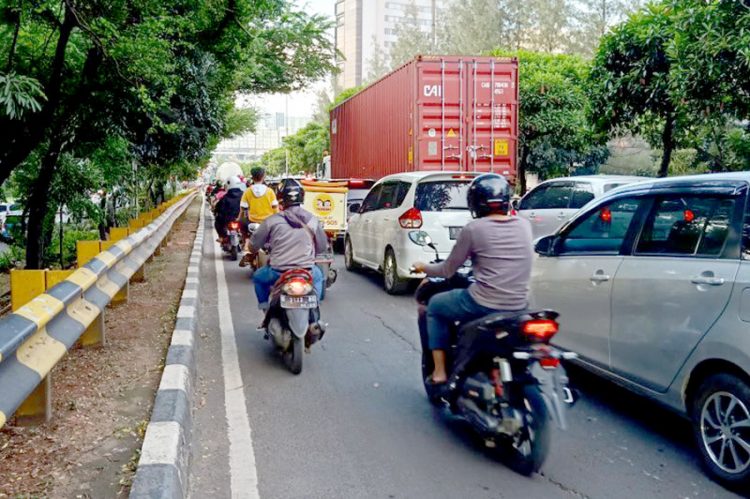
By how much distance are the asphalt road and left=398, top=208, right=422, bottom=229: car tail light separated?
3040 mm

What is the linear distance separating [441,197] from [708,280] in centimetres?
602

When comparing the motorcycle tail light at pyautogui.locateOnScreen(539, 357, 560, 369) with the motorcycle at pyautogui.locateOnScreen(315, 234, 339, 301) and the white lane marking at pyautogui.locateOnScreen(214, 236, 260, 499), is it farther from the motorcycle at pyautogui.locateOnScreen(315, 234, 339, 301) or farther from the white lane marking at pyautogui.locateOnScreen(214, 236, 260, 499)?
the motorcycle at pyautogui.locateOnScreen(315, 234, 339, 301)

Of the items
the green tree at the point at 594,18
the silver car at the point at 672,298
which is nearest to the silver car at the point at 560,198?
the silver car at the point at 672,298

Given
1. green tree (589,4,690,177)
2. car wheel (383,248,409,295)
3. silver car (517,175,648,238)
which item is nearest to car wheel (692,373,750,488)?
car wheel (383,248,409,295)

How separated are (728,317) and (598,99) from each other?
36.9 feet

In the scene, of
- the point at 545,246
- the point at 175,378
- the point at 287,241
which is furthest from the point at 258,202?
the point at 175,378

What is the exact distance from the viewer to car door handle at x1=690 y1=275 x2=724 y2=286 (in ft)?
13.8

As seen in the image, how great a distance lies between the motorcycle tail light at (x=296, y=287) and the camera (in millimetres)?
6387

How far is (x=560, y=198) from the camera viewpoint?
1245cm

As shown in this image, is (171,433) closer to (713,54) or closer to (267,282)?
(267,282)

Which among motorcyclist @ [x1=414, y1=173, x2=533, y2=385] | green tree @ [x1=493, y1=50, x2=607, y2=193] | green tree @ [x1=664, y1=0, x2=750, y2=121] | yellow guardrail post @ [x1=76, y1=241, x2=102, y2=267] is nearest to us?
motorcyclist @ [x1=414, y1=173, x2=533, y2=385]

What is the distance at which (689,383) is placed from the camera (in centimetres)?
446

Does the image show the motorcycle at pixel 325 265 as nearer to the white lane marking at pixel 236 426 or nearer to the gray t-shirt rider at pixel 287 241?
the gray t-shirt rider at pixel 287 241

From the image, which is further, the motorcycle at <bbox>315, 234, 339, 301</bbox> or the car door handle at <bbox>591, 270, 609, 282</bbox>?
the motorcycle at <bbox>315, 234, 339, 301</bbox>
